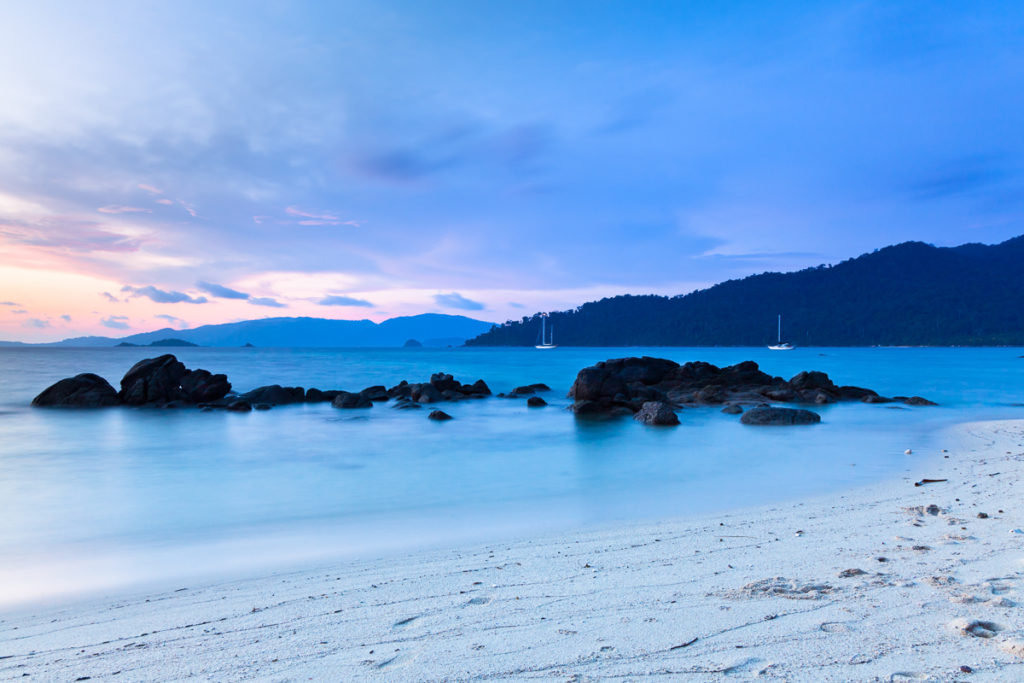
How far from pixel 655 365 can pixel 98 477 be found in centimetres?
2463

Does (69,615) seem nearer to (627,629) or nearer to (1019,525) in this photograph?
(627,629)

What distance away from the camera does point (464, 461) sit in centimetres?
1480

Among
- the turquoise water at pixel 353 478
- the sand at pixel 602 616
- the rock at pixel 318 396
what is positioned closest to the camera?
the sand at pixel 602 616

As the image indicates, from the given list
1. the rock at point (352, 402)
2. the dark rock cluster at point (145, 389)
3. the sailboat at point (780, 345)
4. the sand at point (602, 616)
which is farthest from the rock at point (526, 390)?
the sailboat at point (780, 345)

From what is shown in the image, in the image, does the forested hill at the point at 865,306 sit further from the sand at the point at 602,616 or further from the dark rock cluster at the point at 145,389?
the sand at the point at 602,616

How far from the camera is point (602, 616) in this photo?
167 inches

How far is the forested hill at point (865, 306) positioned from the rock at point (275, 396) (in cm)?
13637

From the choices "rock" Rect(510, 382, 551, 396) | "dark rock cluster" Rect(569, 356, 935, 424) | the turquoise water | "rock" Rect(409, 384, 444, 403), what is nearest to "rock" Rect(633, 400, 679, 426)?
"dark rock cluster" Rect(569, 356, 935, 424)

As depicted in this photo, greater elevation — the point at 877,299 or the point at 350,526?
the point at 877,299

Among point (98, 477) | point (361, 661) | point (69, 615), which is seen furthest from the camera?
point (98, 477)

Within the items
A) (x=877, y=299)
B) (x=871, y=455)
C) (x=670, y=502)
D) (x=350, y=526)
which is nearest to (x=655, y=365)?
(x=871, y=455)

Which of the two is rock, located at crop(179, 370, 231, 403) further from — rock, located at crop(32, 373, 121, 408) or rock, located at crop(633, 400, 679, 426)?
rock, located at crop(633, 400, 679, 426)

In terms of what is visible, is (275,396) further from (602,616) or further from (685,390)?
(602,616)

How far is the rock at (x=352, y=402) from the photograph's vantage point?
27344 mm
